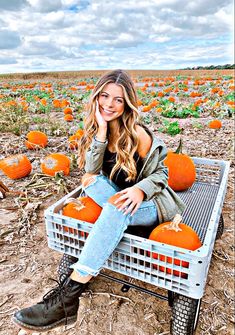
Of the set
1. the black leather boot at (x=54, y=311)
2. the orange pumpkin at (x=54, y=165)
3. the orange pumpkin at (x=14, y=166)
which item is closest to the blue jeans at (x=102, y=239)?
the black leather boot at (x=54, y=311)

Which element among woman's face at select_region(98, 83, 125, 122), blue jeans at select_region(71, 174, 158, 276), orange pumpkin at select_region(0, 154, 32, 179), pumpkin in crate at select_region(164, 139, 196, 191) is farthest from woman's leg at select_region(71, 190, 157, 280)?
orange pumpkin at select_region(0, 154, 32, 179)

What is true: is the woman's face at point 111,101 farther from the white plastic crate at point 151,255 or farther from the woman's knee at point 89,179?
the white plastic crate at point 151,255

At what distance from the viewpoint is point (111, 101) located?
81.1 inches

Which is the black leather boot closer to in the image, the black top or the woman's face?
the black top

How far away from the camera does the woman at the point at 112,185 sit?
1.83m

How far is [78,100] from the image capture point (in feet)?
32.6

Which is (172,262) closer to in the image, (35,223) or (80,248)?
(80,248)

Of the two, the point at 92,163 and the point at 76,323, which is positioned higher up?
the point at 92,163

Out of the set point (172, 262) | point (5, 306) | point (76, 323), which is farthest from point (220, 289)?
point (5, 306)

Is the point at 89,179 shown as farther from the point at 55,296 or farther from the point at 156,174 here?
the point at 55,296

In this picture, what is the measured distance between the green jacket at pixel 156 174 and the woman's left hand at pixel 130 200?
0.07 metres

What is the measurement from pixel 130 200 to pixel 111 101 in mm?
652

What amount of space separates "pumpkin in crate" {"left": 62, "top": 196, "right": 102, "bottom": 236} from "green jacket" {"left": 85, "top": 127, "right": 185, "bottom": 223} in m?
0.25

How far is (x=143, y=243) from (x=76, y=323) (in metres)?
0.71
